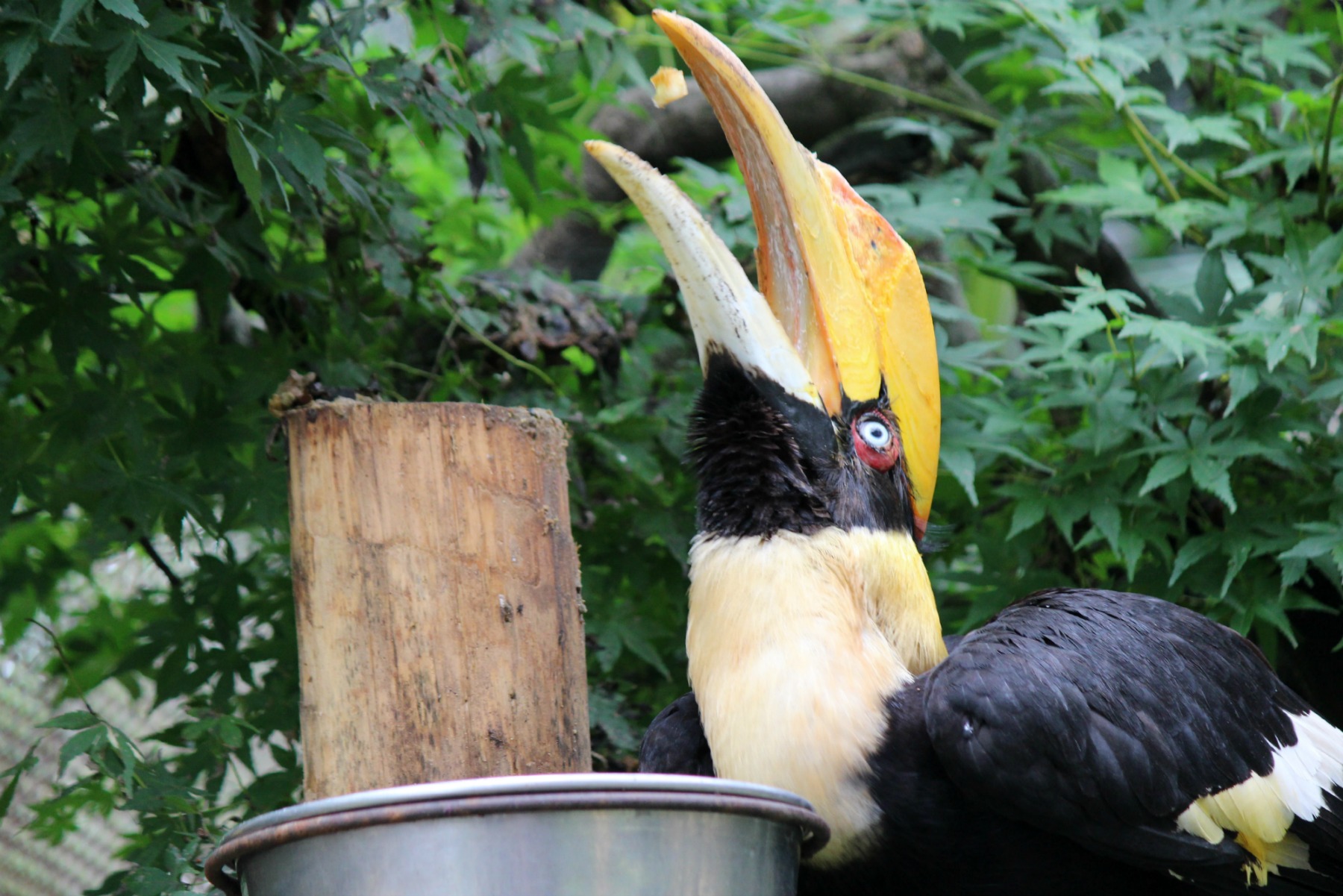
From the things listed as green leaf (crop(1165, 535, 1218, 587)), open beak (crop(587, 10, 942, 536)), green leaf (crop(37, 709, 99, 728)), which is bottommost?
green leaf (crop(37, 709, 99, 728))

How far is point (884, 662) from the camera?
6.16 feet

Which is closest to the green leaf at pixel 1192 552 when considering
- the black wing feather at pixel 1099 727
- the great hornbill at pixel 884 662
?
the great hornbill at pixel 884 662

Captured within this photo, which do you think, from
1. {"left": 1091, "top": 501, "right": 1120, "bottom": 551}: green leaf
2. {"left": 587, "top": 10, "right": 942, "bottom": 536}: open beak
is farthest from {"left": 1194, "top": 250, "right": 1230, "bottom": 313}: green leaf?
{"left": 587, "top": 10, "right": 942, "bottom": 536}: open beak

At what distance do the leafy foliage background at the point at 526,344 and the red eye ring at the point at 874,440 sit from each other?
0.69m

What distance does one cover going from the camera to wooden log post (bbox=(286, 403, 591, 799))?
1675 millimetres

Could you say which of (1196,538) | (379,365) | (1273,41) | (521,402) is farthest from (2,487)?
(1273,41)

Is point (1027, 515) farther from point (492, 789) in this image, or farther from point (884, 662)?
point (492, 789)

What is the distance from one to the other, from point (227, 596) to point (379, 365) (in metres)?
0.58

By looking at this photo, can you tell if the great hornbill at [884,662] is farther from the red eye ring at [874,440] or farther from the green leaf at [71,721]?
the green leaf at [71,721]

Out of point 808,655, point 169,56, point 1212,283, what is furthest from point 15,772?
point 1212,283

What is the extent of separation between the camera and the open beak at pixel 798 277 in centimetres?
189

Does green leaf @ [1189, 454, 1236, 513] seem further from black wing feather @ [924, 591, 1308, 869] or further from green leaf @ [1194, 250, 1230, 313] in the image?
black wing feather @ [924, 591, 1308, 869]

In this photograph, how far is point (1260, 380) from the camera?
2.68 metres

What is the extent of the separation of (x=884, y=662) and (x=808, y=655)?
13 centimetres
